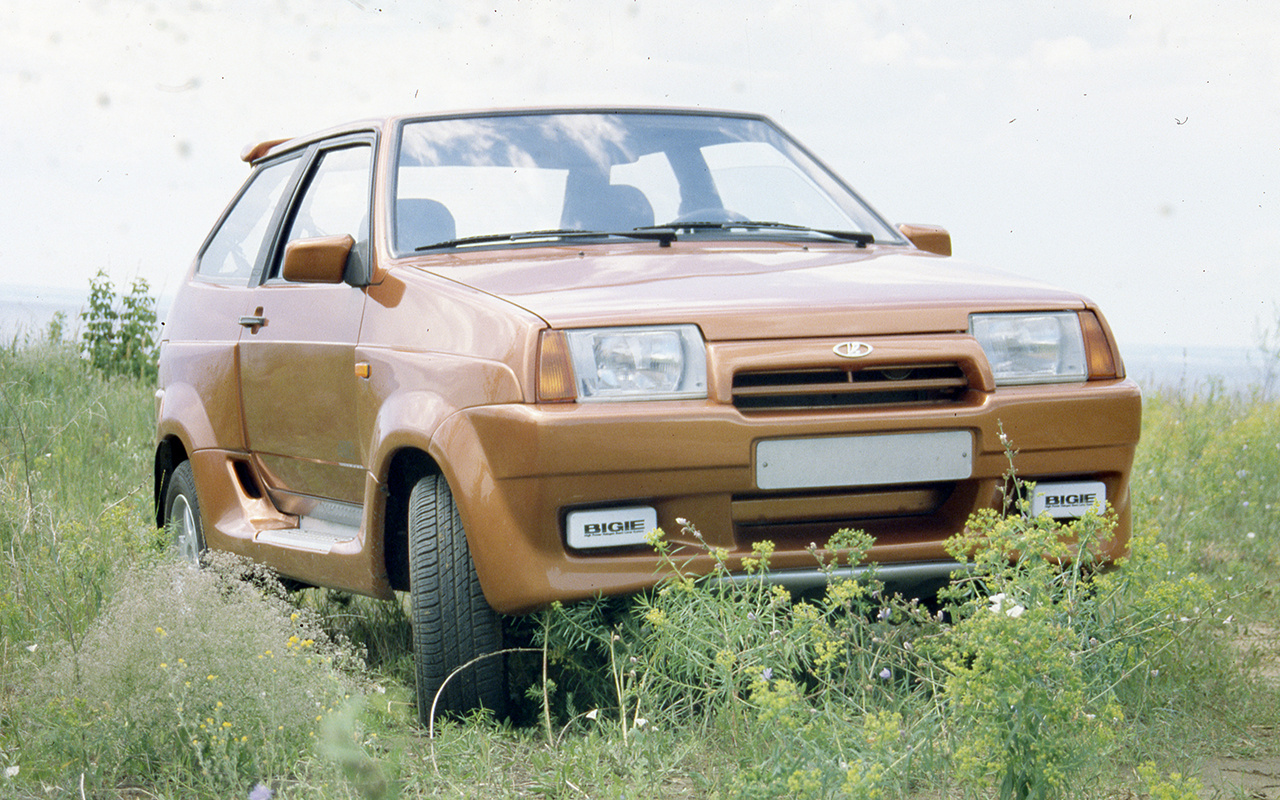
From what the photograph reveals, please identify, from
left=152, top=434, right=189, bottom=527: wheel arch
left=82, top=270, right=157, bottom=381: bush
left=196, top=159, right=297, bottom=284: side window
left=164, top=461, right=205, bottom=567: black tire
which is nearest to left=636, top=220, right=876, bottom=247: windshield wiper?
left=196, top=159, right=297, bottom=284: side window

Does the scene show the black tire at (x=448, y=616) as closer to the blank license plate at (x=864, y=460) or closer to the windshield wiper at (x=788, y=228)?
the blank license plate at (x=864, y=460)

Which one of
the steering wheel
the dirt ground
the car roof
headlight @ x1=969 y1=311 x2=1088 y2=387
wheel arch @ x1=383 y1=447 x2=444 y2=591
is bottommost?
the dirt ground

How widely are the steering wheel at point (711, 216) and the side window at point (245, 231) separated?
1660 millimetres

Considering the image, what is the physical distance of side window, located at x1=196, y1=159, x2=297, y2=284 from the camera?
16.2 ft

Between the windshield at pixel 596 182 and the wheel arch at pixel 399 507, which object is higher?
the windshield at pixel 596 182

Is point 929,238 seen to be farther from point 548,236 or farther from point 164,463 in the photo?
point 164,463

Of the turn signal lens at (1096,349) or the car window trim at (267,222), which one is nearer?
the turn signal lens at (1096,349)

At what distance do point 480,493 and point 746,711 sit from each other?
78 cm

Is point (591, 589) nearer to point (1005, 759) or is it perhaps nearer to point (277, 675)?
point (277, 675)

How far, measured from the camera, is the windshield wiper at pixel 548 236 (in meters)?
3.84

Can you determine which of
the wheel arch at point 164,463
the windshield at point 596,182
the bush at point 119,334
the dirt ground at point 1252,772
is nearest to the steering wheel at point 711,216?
the windshield at point 596,182

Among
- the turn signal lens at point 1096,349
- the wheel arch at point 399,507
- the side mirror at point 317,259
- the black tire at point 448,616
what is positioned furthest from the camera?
the side mirror at point 317,259

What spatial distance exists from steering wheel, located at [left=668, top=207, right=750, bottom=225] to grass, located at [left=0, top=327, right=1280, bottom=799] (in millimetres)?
1293

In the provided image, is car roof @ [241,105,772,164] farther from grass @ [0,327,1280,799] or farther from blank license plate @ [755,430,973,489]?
blank license plate @ [755,430,973,489]
